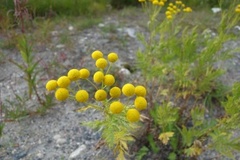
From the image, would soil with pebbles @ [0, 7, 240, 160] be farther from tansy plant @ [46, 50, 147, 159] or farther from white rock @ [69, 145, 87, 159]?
tansy plant @ [46, 50, 147, 159]

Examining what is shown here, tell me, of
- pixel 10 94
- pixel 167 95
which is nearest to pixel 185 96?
pixel 167 95

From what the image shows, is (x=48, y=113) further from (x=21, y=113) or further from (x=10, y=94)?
(x=10, y=94)

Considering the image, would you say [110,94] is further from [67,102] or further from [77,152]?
[67,102]

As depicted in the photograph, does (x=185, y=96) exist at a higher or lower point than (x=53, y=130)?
higher

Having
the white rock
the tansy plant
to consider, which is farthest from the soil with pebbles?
the tansy plant

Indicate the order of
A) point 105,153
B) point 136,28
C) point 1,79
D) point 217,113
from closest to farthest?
point 105,153 → point 217,113 → point 1,79 → point 136,28

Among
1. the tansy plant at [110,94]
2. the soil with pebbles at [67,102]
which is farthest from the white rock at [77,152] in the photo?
the tansy plant at [110,94]

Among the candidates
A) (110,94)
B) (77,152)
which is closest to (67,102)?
(77,152)

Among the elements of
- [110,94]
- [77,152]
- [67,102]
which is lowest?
[77,152]
